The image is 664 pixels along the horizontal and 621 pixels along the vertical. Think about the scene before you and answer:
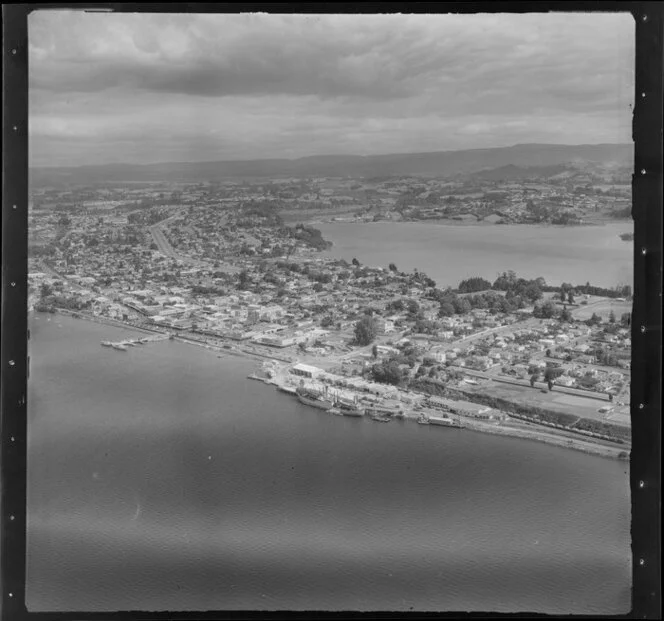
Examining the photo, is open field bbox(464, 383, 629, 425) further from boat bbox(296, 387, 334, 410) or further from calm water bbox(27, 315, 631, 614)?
boat bbox(296, 387, 334, 410)

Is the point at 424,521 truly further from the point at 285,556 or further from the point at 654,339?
the point at 654,339

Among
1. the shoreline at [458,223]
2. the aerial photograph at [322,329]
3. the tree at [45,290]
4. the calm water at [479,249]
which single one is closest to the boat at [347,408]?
the aerial photograph at [322,329]

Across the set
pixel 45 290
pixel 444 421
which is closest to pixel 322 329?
pixel 444 421

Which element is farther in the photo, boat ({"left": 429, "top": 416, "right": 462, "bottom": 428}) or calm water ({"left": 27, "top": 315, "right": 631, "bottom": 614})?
boat ({"left": 429, "top": 416, "right": 462, "bottom": 428})

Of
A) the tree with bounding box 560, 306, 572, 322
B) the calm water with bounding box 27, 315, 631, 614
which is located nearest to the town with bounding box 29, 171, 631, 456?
the tree with bounding box 560, 306, 572, 322

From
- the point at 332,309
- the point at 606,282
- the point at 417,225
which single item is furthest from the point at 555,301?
the point at 332,309
